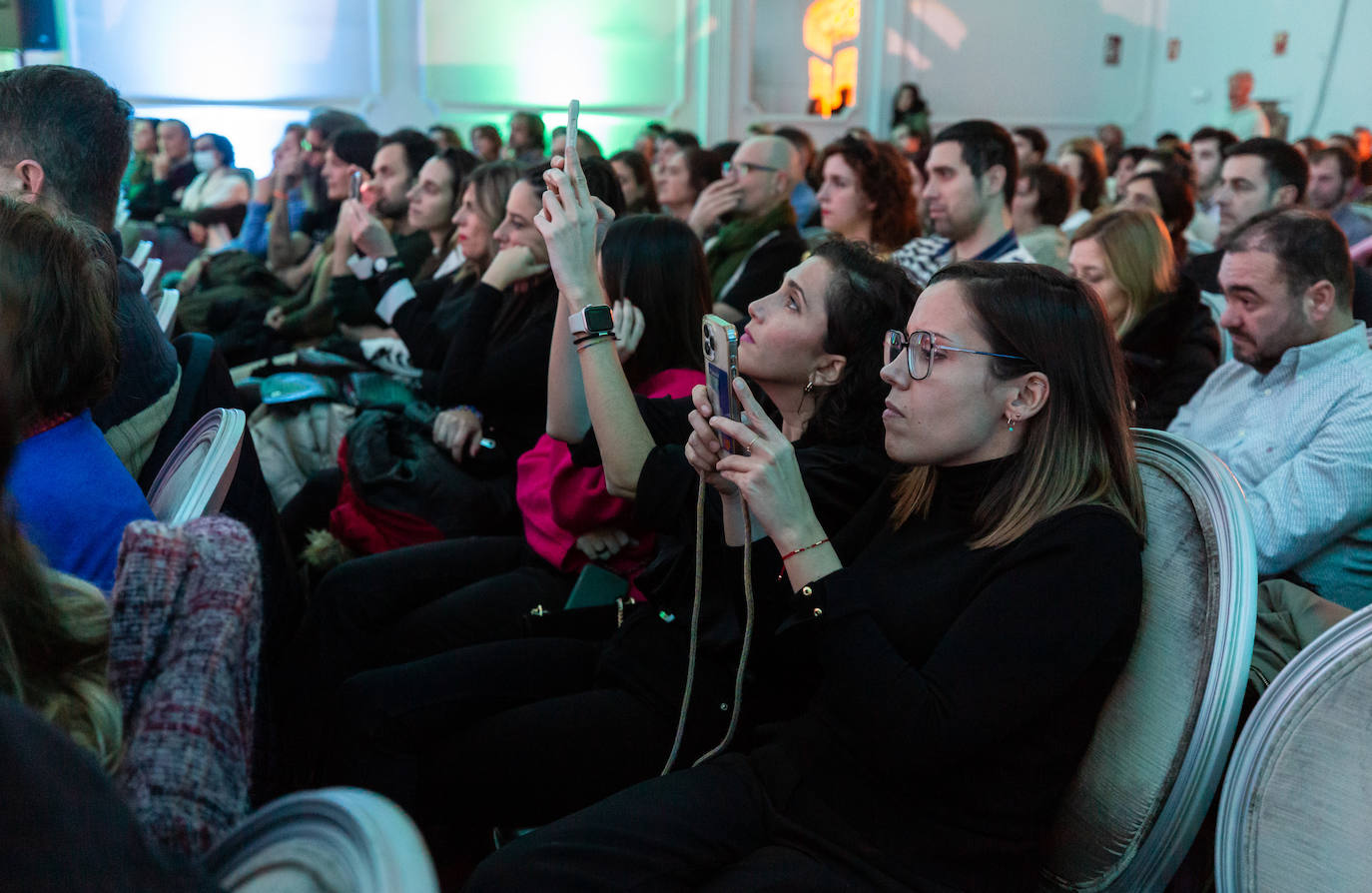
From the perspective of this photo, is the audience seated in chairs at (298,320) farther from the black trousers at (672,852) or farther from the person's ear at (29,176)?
the black trousers at (672,852)

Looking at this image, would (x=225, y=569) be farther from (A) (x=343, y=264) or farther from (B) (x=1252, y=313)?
(A) (x=343, y=264)

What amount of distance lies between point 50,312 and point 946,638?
102 cm

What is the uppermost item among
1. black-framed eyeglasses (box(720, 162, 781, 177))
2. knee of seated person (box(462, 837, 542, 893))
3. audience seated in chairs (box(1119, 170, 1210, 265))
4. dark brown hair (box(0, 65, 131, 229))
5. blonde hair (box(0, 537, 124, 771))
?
dark brown hair (box(0, 65, 131, 229))

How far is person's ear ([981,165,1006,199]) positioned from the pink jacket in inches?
71.0

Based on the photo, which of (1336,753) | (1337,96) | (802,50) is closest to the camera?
(1336,753)

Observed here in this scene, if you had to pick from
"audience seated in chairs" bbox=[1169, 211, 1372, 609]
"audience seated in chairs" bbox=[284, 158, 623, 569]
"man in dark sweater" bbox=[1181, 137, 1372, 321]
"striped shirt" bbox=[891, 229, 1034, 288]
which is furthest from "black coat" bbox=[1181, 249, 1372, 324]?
"audience seated in chairs" bbox=[284, 158, 623, 569]

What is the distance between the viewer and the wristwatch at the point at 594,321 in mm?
1733

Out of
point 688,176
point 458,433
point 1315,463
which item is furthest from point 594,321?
point 688,176

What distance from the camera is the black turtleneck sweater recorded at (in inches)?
44.8

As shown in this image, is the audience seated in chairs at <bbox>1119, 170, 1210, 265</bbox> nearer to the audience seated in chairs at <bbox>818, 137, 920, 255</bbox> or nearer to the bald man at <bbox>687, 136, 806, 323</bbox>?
the audience seated in chairs at <bbox>818, 137, 920, 255</bbox>

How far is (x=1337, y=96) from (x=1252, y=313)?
841 cm

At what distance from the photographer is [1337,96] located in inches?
353

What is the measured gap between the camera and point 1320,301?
208 centimetres

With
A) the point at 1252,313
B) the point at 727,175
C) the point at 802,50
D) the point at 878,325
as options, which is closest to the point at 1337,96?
the point at 802,50
